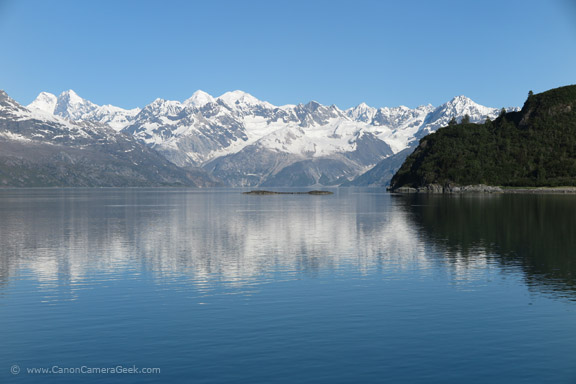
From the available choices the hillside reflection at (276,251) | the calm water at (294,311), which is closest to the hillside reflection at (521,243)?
the hillside reflection at (276,251)

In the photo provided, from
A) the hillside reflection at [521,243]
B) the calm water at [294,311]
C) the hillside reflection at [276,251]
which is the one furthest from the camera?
the hillside reflection at [276,251]

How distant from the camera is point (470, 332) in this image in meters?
43.7

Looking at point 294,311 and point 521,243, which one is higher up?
point 521,243

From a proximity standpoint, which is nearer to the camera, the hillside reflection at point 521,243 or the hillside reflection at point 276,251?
the hillside reflection at point 521,243

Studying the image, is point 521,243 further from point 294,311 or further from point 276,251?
point 294,311

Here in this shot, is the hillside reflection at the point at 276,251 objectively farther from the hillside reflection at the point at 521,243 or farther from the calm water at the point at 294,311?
the calm water at the point at 294,311

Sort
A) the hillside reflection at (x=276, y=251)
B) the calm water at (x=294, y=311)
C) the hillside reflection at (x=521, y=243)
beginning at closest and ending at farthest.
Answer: the calm water at (x=294, y=311) < the hillside reflection at (x=521, y=243) < the hillside reflection at (x=276, y=251)

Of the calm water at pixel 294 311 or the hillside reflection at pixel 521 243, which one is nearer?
the calm water at pixel 294 311

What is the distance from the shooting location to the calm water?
119 ft

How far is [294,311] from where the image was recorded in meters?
50.6

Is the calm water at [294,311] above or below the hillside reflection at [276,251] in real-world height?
below

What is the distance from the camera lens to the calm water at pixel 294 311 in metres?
36.4

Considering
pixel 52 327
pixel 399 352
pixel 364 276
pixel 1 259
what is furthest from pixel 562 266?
pixel 1 259

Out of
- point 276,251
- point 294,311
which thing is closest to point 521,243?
point 276,251
